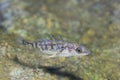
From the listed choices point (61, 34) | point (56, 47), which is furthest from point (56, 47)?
point (61, 34)

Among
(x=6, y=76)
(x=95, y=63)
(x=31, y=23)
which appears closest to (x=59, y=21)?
(x=31, y=23)

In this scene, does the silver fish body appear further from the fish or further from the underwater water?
the underwater water

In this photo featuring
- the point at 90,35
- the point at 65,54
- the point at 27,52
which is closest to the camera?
the point at 65,54

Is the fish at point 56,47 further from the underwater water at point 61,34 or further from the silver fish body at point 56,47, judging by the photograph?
the underwater water at point 61,34

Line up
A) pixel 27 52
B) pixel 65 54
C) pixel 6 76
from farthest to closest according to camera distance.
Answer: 1. pixel 27 52
2. pixel 65 54
3. pixel 6 76

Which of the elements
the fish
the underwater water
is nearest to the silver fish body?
the fish

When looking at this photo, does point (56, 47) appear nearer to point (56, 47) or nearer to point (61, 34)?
point (56, 47)

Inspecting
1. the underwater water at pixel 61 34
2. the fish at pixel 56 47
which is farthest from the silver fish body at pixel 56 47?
the underwater water at pixel 61 34

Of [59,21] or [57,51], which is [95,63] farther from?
[59,21]
